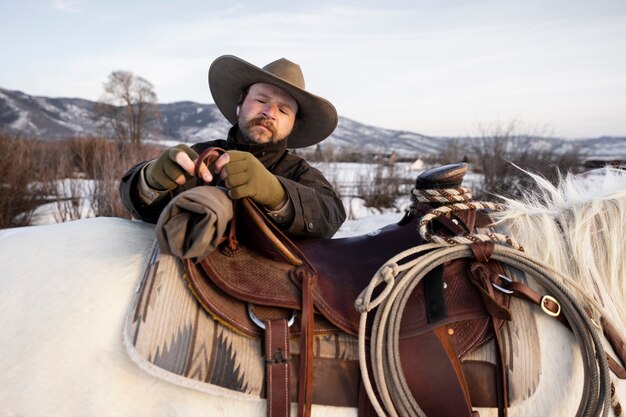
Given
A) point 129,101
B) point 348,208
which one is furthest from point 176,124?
point 348,208

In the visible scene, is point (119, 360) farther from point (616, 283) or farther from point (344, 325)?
point (616, 283)

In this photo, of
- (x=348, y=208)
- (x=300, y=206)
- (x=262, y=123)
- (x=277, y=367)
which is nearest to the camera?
(x=277, y=367)

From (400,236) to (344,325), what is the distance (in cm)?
38

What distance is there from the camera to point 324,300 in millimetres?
1052

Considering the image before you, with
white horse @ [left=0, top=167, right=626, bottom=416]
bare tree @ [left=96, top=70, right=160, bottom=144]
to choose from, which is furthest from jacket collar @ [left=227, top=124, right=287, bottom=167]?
bare tree @ [left=96, top=70, right=160, bottom=144]

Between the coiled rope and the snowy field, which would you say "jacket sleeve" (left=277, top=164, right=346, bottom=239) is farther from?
the snowy field

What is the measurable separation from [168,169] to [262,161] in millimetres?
711

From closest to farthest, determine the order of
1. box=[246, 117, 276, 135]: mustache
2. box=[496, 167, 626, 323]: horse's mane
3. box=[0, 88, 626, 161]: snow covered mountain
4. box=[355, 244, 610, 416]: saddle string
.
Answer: box=[355, 244, 610, 416]: saddle string < box=[496, 167, 626, 323]: horse's mane < box=[246, 117, 276, 135]: mustache < box=[0, 88, 626, 161]: snow covered mountain

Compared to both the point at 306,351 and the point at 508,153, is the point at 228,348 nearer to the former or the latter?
the point at 306,351

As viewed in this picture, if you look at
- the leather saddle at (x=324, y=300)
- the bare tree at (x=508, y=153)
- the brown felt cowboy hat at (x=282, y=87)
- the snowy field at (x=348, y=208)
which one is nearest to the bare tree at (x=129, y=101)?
the snowy field at (x=348, y=208)

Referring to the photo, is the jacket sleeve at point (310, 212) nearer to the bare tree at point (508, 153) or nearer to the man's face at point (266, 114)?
the man's face at point (266, 114)

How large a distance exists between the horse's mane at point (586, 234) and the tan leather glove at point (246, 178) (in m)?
0.72

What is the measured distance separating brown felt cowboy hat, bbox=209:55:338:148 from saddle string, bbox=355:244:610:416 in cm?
108

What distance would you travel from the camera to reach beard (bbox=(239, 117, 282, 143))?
1798mm
